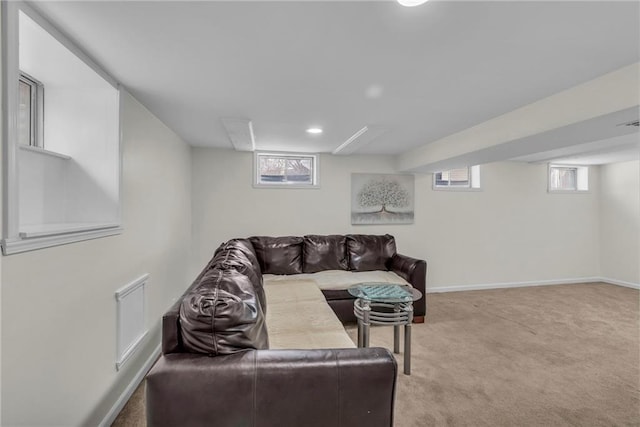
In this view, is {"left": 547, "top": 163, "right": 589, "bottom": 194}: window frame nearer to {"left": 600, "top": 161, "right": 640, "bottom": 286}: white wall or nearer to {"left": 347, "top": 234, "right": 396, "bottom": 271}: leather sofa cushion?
{"left": 600, "top": 161, "right": 640, "bottom": 286}: white wall

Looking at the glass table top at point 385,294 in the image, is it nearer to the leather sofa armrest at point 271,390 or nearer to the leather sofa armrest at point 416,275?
the leather sofa armrest at point 416,275

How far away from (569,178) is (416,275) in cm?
433

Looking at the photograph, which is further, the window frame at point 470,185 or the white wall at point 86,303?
the window frame at point 470,185

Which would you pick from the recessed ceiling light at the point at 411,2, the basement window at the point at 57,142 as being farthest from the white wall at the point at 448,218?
the recessed ceiling light at the point at 411,2

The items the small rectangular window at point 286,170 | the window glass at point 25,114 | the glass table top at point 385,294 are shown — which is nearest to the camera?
the window glass at point 25,114

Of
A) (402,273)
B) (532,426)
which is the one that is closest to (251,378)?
(532,426)

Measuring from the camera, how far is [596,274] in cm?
557

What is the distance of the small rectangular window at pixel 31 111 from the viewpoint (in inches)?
66.1

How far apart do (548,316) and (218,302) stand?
4.25 metres

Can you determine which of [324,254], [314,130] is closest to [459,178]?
[324,254]

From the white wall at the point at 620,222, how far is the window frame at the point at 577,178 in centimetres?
30

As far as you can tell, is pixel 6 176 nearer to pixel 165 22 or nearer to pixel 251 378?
pixel 165 22

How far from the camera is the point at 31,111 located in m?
1.75

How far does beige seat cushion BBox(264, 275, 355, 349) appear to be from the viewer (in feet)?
6.62
